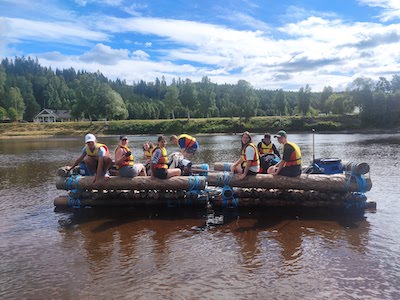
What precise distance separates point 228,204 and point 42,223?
5816 mm

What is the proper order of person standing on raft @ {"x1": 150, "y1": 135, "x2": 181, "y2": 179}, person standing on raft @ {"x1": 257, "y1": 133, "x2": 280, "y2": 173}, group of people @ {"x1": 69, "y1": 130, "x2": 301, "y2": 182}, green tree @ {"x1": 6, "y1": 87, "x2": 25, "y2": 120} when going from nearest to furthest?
group of people @ {"x1": 69, "y1": 130, "x2": 301, "y2": 182} → person standing on raft @ {"x1": 150, "y1": 135, "x2": 181, "y2": 179} → person standing on raft @ {"x1": 257, "y1": 133, "x2": 280, "y2": 173} → green tree @ {"x1": 6, "y1": 87, "x2": 25, "y2": 120}

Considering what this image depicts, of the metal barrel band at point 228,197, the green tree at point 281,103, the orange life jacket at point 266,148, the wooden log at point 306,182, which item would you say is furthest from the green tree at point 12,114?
the wooden log at point 306,182

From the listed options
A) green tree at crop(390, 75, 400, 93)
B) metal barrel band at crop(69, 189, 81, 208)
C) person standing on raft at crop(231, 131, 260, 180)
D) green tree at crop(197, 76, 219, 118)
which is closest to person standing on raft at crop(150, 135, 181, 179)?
person standing on raft at crop(231, 131, 260, 180)

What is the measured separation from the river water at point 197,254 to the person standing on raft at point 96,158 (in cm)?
139

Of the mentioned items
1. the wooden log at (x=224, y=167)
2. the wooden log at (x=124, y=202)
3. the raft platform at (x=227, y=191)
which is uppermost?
the wooden log at (x=224, y=167)

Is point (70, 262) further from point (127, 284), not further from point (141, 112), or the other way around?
point (141, 112)

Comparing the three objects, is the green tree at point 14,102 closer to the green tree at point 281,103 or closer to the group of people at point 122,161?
the green tree at point 281,103

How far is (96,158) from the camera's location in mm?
12375

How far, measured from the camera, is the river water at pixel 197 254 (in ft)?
22.3

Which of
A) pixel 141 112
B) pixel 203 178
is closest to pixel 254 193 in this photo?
pixel 203 178

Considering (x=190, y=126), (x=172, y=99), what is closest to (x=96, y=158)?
(x=190, y=126)

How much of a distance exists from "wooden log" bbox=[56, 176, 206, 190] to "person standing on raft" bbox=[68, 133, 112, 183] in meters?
0.29

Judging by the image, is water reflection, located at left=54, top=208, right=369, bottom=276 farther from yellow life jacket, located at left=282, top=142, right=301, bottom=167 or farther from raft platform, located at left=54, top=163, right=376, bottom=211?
yellow life jacket, located at left=282, top=142, right=301, bottom=167

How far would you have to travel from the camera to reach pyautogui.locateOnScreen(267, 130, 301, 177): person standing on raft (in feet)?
37.2
